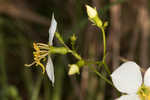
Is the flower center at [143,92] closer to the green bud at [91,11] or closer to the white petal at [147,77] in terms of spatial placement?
the white petal at [147,77]

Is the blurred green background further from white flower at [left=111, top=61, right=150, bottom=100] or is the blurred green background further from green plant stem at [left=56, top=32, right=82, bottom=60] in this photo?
white flower at [left=111, top=61, right=150, bottom=100]

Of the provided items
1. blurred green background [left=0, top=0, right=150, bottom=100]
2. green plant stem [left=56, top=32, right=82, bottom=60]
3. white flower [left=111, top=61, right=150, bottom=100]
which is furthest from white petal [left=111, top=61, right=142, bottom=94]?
blurred green background [left=0, top=0, right=150, bottom=100]

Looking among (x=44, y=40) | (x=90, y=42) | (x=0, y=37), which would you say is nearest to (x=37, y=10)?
(x=44, y=40)

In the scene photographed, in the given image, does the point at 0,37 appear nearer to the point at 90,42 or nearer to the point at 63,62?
the point at 63,62

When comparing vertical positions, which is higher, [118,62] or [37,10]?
[37,10]

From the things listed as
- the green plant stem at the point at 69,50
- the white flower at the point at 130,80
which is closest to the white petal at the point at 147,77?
the white flower at the point at 130,80

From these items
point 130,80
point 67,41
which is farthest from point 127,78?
point 67,41

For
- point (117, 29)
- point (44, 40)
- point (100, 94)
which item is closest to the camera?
point (100, 94)
